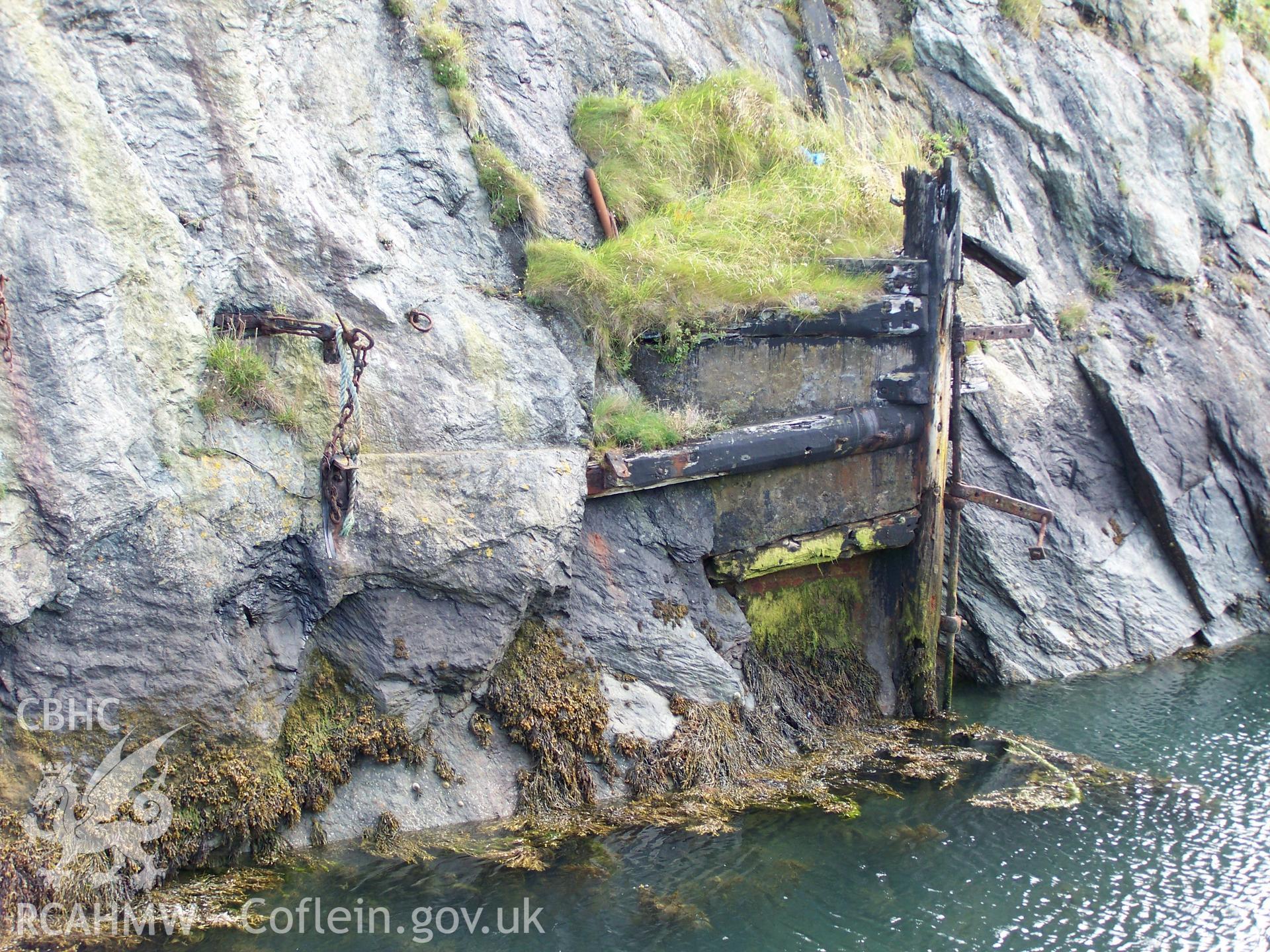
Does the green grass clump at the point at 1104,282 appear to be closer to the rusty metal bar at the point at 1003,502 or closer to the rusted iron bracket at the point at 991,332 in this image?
the rusted iron bracket at the point at 991,332

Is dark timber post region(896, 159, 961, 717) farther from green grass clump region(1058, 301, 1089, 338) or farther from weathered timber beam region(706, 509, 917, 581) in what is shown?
green grass clump region(1058, 301, 1089, 338)

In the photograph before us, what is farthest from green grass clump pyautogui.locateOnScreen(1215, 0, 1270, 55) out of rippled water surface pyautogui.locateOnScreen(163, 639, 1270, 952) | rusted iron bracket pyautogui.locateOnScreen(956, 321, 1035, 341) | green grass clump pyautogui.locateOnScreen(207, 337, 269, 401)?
green grass clump pyautogui.locateOnScreen(207, 337, 269, 401)

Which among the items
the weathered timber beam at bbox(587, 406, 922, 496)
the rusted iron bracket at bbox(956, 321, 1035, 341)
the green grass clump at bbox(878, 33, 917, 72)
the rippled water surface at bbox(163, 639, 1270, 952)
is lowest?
the rippled water surface at bbox(163, 639, 1270, 952)

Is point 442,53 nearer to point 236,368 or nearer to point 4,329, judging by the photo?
point 236,368

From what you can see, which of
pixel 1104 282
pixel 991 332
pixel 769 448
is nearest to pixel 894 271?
pixel 991 332

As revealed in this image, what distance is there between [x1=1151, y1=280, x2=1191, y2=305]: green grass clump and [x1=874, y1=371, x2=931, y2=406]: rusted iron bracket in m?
4.26

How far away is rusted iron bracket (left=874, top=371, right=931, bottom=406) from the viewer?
22.5ft

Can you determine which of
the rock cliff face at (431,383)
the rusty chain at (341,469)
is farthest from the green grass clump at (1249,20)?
the rusty chain at (341,469)

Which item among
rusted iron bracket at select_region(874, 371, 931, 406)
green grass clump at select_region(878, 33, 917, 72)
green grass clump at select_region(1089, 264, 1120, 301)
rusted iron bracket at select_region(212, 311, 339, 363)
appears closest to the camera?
rusted iron bracket at select_region(212, 311, 339, 363)

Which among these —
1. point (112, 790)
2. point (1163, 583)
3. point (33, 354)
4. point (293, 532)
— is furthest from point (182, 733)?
point (1163, 583)

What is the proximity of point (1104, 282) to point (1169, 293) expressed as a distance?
27.0 inches

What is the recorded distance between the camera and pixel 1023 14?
10336 millimetres

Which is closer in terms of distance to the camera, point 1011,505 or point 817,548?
point 817,548

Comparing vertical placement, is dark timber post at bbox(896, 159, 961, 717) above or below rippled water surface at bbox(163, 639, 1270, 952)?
above
